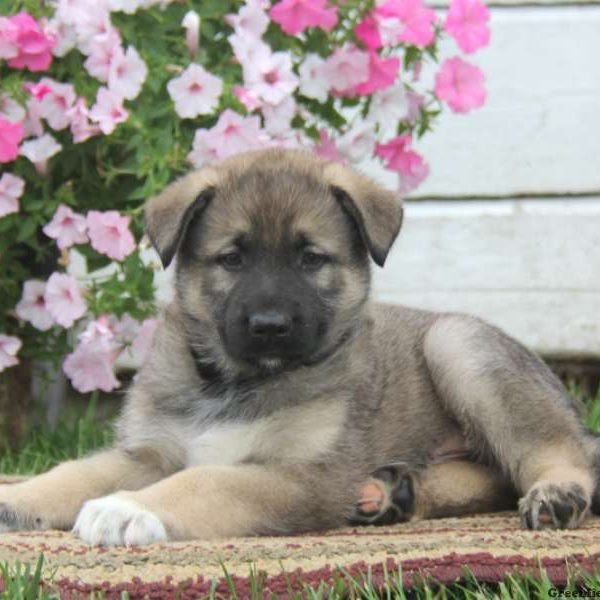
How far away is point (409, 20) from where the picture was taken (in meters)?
4.97

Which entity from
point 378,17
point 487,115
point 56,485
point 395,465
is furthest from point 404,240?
point 56,485

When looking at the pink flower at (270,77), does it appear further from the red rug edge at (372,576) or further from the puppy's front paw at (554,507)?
the red rug edge at (372,576)

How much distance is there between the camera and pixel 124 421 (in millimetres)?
4309

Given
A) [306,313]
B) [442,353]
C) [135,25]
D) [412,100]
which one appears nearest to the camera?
[306,313]

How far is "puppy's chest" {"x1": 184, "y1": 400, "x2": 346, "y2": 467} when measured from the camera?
3959 mm

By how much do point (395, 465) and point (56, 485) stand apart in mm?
1023

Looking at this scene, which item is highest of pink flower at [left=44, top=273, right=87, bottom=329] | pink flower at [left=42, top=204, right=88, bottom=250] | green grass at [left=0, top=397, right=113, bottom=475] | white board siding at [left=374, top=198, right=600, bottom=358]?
pink flower at [left=42, top=204, right=88, bottom=250]

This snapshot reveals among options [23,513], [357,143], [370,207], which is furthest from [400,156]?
[23,513]

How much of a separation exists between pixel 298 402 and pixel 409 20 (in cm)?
159

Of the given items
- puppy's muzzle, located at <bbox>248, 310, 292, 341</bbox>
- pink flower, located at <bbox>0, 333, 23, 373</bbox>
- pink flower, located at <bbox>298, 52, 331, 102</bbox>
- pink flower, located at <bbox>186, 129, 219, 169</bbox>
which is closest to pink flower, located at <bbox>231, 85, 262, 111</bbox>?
pink flower, located at <bbox>186, 129, 219, 169</bbox>

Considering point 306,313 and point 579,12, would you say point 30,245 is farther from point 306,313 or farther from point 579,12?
point 579,12

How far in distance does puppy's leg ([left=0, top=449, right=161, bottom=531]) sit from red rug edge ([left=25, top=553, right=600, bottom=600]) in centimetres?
79

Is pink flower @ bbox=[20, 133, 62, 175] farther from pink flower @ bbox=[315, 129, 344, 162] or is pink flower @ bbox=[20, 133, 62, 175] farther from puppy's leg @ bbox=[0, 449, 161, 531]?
puppy's leg @ bbox=[0, 449, 161, 531]

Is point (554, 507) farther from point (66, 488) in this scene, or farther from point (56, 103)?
point (56, 103)
